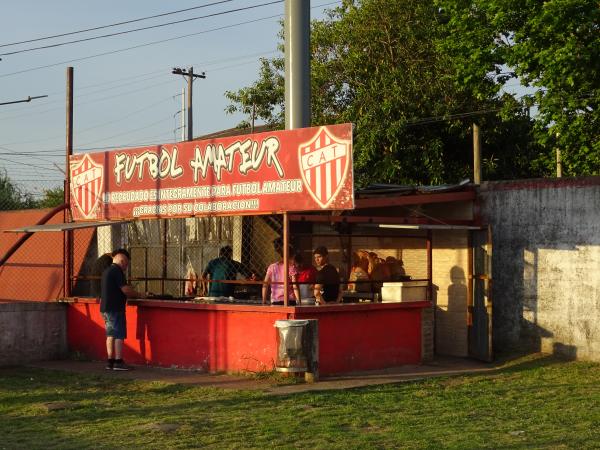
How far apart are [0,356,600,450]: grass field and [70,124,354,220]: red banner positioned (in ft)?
9.07

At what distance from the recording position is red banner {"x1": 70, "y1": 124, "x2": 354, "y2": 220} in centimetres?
1248

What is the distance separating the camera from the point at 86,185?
1639 centimetres

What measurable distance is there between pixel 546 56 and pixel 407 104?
7.18 metres

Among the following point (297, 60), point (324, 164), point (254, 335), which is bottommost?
point (254, 335)

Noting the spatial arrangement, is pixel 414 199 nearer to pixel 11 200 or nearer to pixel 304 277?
pixel 304 277

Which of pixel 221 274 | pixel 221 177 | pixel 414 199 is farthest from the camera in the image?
pixel 221 274

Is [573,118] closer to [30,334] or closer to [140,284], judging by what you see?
[140,284]

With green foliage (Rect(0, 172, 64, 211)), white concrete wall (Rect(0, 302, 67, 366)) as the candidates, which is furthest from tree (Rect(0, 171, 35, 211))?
white concrete wall (Rect(0, 302, 67, 366))

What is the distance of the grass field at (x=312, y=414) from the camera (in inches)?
345

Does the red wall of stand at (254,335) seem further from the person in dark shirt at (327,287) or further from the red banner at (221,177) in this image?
the red banner at (221,177)

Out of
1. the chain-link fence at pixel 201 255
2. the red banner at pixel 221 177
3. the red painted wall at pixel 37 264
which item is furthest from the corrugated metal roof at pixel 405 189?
the red painted wall at pixel 37 264

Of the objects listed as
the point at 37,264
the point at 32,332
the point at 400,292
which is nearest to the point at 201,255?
the point at 37,264

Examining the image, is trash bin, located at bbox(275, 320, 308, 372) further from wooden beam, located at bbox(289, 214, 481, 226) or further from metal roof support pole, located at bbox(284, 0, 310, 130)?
metal roof support pole, located at bbox(284, 0, 310, 130)

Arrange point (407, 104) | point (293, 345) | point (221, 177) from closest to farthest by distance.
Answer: point (293, 345), point (221, 177), point (407, 104)
